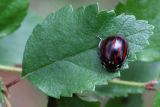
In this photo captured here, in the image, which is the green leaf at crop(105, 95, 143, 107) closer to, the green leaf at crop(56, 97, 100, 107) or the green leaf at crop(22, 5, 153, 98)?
the green leaf at crop(56, 97, 100, 107)

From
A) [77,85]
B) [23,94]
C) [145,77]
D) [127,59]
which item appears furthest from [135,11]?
[23,94]

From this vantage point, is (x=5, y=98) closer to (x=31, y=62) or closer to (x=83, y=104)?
(x=31, y=62)


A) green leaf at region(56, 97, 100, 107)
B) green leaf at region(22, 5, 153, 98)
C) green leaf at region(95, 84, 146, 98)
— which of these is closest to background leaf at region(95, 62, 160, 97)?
green leaf at region(95, 84, 146, 98)

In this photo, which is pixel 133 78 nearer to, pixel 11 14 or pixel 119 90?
pixel 119 90

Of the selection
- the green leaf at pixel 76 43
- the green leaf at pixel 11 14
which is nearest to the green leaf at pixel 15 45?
the green leaf at pixel 11 14

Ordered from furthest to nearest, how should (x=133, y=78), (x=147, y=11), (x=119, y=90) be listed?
(x=133, y=78)
(x=119, y=90)
(x=147, y=11)

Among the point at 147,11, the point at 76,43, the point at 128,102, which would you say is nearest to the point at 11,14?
the point at 76,43
